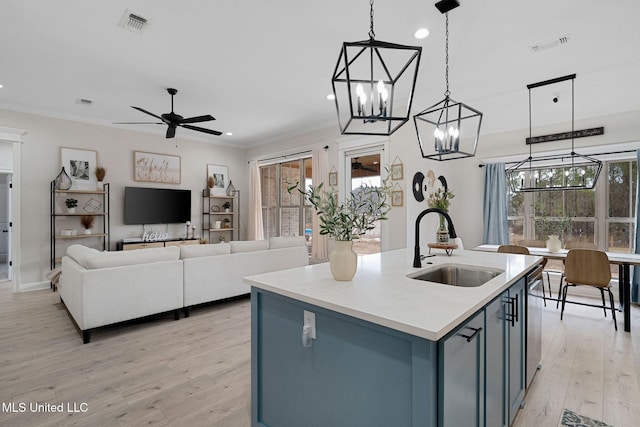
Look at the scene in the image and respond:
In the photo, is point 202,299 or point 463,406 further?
point 202,299

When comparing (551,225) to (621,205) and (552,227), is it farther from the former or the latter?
(621,205)

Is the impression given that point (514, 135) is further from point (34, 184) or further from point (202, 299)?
point (34, 184)

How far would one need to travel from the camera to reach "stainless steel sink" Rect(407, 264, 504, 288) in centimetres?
201

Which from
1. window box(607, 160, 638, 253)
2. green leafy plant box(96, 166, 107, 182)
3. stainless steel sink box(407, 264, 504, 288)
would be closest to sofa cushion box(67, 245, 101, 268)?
green leafy plant box(96, 166, 107, 182)

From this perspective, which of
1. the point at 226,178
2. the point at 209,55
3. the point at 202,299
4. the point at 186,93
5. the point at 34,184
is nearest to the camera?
the point at 209,55

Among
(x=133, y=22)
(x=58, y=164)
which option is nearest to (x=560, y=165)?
(x=133, y=22)

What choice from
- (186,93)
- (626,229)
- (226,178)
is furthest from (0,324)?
(626,229)

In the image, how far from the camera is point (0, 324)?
3.37m

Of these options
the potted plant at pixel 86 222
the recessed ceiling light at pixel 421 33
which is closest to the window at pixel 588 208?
the recessed ceiling light at pixel 421 33

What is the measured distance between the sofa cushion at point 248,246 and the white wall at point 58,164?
2.96 m

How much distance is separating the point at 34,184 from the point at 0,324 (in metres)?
2.52

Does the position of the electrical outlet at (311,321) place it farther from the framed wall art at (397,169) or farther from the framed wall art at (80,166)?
the framed wall art at (80,166)

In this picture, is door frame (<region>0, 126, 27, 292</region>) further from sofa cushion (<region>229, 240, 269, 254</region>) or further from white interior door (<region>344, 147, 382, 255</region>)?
white interior door (<region>344, 147, 382, 255</region>)

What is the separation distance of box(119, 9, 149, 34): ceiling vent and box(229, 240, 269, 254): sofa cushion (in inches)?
98.4
